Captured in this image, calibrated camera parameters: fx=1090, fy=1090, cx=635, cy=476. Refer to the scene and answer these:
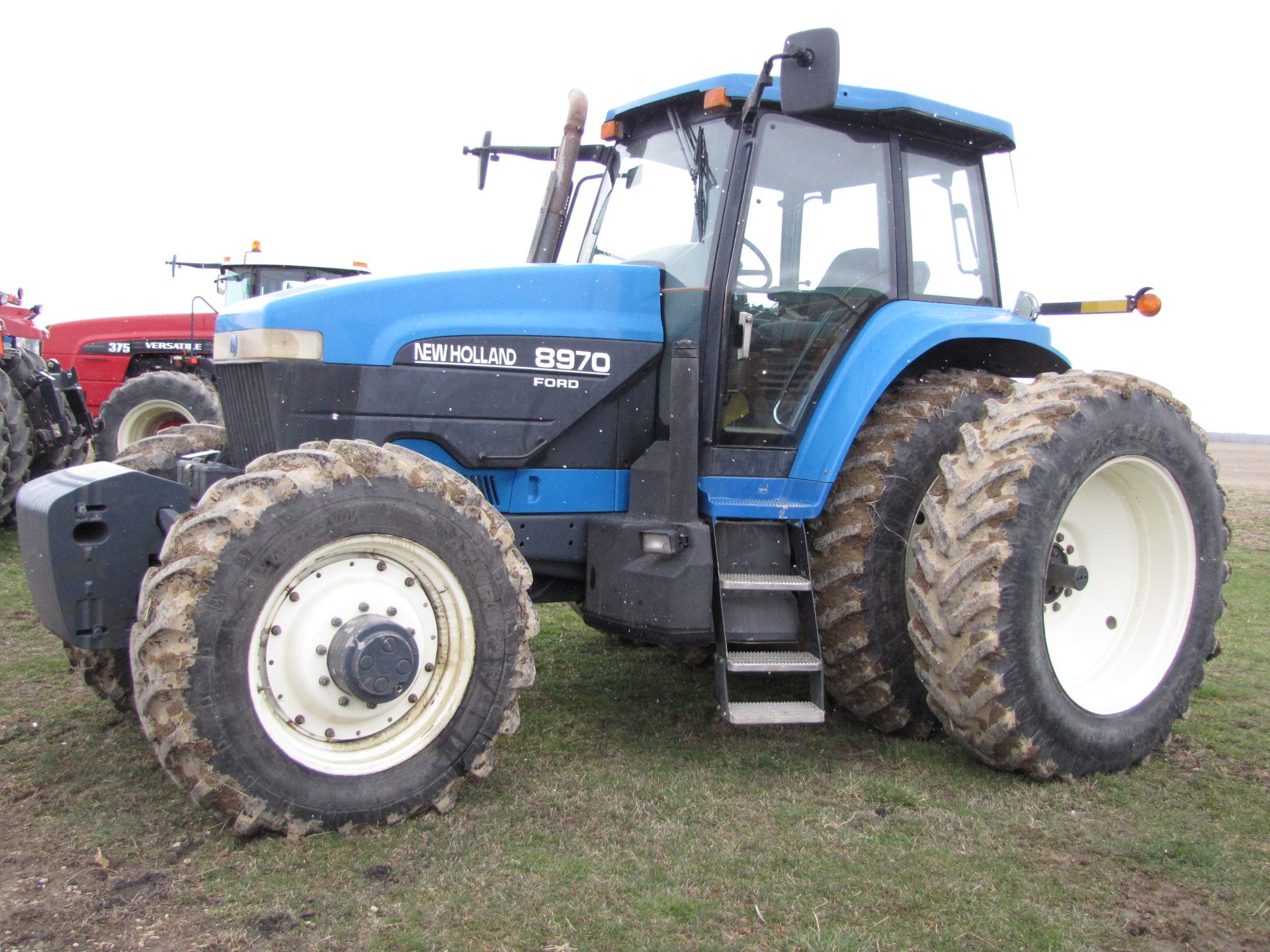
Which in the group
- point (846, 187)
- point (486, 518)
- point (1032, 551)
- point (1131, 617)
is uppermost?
point (846, 187)

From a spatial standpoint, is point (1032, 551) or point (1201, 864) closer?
point (1201, 864)

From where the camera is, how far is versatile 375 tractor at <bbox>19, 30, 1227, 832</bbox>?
3316 millimetres

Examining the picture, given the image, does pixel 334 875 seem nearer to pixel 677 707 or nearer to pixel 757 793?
pixel 757 793

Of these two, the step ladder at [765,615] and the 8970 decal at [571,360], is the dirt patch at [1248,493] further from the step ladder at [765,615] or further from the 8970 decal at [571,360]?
the 8970 decal at [571,360]

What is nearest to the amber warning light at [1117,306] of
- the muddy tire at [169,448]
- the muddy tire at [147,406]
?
the muddy tire at [169,448]

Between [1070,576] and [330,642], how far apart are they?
268 centimetres

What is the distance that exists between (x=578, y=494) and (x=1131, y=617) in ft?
7.59

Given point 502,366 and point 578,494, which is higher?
point 502,366

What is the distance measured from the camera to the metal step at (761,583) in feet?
13.0

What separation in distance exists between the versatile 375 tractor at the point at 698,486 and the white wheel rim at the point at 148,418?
19.2ft

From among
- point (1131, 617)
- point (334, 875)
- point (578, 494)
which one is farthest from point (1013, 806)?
point (334, 875)

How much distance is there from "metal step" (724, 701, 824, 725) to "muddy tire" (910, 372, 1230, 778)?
0.43 metres

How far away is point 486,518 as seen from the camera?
3527 millimetres

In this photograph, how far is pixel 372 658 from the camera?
3240 millimetres
